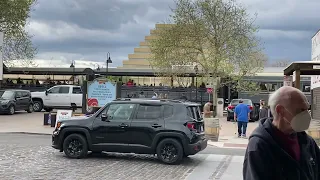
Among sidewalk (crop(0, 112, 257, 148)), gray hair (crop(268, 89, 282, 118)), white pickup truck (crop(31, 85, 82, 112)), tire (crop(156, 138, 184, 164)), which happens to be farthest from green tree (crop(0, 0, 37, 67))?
gray hair (crop(268, 89, 282, 118))

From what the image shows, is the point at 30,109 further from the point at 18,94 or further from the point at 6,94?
the point at 6,94

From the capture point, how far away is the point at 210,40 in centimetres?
3497

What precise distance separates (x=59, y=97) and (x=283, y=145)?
29.4 metres

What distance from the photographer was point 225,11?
3453 cm

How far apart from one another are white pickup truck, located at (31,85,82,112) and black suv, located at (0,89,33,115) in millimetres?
1111

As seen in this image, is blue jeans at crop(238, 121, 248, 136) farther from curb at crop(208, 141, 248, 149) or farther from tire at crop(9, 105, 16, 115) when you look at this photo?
tire at crop(9, 105, 16, 115)

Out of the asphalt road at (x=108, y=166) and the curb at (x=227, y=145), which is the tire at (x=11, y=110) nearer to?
the asphalt road at (x=108, y=166)

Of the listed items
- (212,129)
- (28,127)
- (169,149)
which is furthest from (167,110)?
(28,127)

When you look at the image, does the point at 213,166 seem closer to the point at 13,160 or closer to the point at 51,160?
the point at 51,160

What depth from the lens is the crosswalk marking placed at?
381 inches

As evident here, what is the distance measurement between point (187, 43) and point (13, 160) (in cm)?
2507

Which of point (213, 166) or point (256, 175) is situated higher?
point (256, 175)

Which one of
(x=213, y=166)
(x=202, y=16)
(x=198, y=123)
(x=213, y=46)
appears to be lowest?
(x=213, y=166)

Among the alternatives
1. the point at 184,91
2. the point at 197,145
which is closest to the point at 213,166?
the point at 197,145
